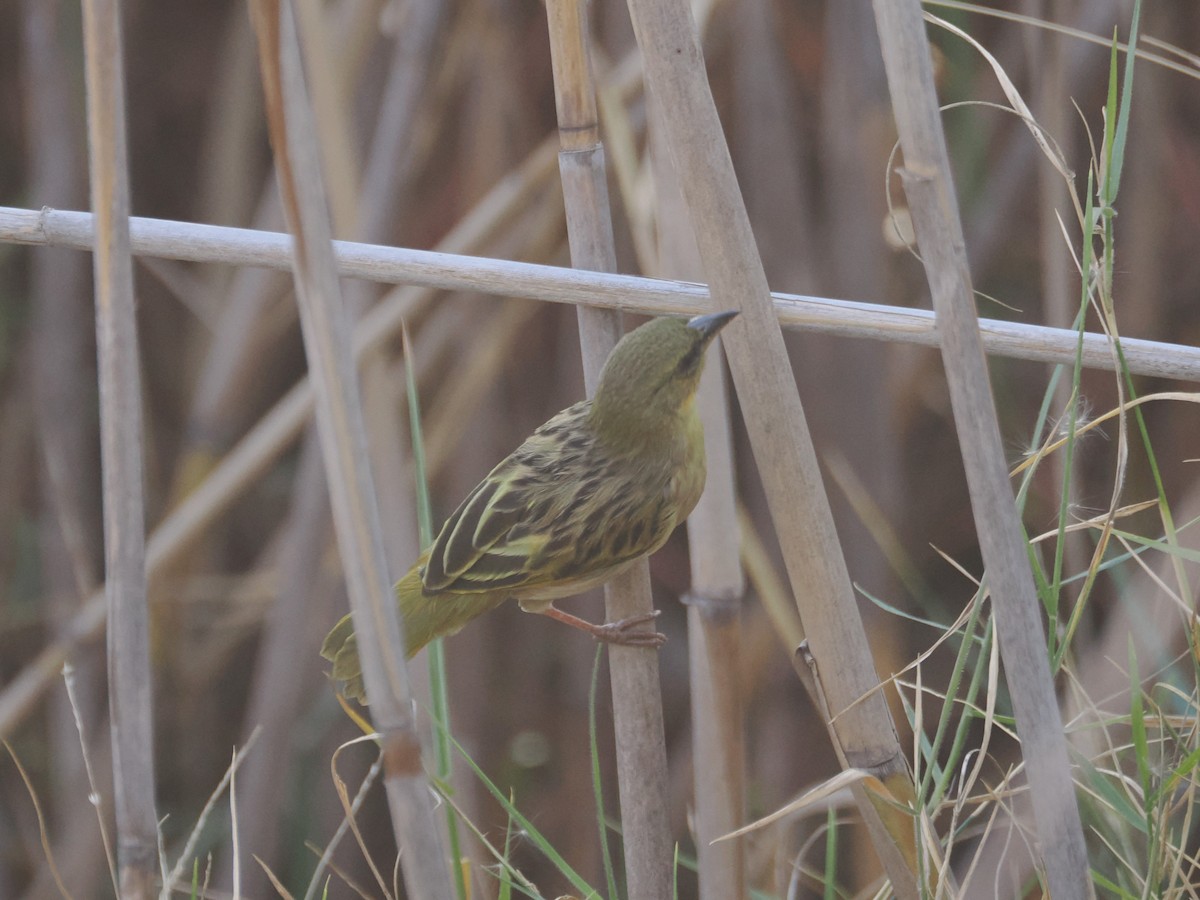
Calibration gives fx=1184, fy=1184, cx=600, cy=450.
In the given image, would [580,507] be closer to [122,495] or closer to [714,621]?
[714,621]

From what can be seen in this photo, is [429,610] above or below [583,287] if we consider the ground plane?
below

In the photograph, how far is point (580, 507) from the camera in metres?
1.58

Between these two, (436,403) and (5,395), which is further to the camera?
(5,395)

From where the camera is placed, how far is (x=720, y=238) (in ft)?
3.63

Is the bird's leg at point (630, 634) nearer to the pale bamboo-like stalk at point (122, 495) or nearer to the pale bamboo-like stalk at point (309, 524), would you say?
the pale bamboo-like stalk at point (122, 495)

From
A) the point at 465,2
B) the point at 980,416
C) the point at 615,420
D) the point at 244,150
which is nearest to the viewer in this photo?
the point at 980,416

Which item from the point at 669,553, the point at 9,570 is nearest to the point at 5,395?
the point at 9,570

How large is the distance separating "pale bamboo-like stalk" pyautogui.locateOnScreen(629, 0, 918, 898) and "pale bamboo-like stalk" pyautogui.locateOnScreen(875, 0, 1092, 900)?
16cm

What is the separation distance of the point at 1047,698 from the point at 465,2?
2.00 metres

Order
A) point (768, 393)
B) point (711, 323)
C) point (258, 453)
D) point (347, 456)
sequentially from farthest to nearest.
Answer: point (258, 453) → point (711, 323) → point (768, 393) → point (347, 456)

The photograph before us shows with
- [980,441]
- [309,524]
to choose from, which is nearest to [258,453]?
[309,524]

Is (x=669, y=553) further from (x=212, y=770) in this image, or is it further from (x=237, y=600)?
(x=212, y=770)

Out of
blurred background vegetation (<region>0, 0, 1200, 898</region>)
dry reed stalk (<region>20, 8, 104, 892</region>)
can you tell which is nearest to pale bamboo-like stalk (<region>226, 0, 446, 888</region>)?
blurred background vegetation (<region>0, 0, 1200, 898</region>)

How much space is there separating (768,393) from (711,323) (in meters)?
0.14
